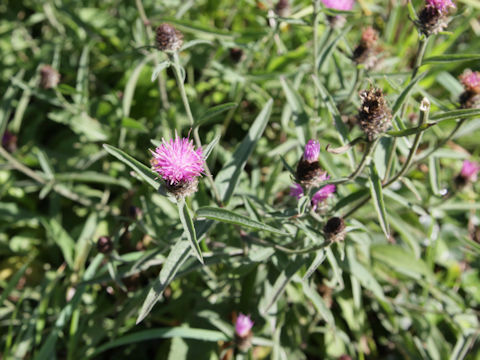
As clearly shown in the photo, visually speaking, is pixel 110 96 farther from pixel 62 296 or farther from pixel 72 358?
pixel 72 358

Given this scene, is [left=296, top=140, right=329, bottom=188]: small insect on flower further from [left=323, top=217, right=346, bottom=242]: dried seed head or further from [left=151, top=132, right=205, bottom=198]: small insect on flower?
[left=151, top=132, right=205, bottom=198]: small insect on flower

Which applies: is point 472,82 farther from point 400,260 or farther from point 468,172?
point 400,260

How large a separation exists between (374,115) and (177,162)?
71cm

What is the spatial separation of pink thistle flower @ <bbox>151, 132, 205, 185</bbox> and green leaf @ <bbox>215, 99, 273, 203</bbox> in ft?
1.49

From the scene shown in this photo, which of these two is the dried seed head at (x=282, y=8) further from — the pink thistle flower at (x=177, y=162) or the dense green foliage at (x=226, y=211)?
the pink thistle flower at (x=177, y=162)

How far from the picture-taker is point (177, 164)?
1423 millimetres

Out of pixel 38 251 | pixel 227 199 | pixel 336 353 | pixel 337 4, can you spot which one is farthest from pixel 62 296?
pixel 337 4

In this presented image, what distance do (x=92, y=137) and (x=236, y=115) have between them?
1.11 m

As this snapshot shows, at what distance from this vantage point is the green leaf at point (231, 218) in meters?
1.44

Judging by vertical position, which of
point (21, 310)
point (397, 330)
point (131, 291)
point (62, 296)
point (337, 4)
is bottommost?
point (21, 310)

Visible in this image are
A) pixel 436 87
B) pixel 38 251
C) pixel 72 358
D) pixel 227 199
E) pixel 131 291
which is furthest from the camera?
pixel 436 87

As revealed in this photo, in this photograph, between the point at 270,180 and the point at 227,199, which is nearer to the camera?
the point at 227,199

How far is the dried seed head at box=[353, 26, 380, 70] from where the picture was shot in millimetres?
2146

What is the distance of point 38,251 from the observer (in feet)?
9.64
